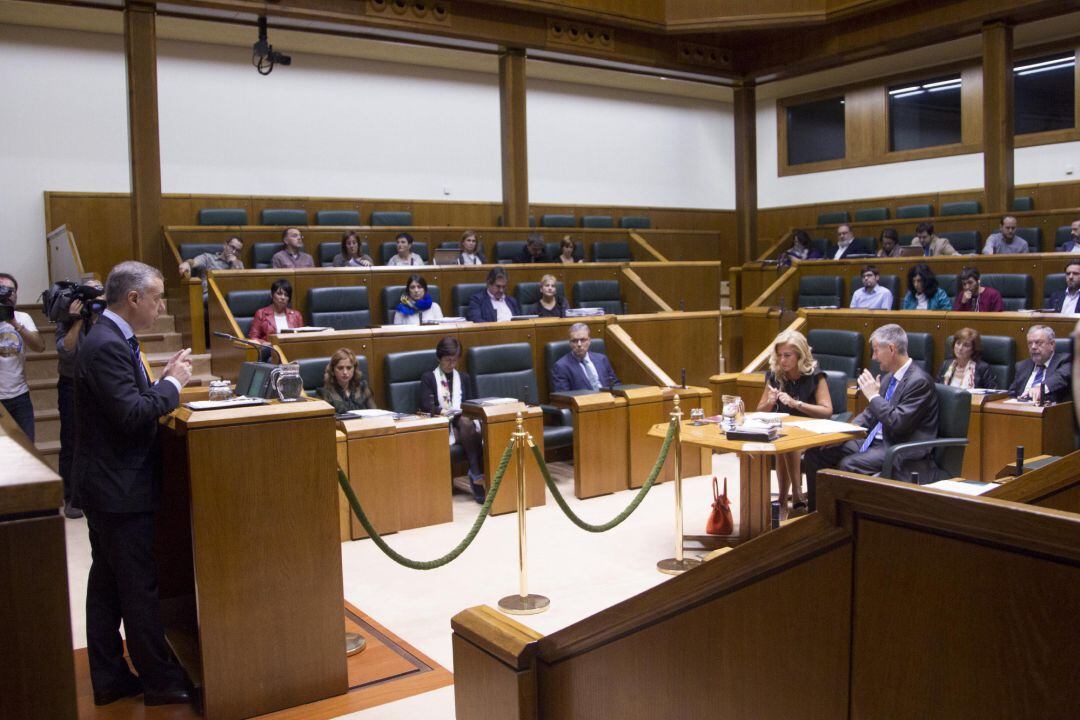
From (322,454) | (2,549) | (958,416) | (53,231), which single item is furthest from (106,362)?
(53,231)

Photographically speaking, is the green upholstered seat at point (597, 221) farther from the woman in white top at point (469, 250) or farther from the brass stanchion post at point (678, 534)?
the brass stanchion post at point (678, 534)

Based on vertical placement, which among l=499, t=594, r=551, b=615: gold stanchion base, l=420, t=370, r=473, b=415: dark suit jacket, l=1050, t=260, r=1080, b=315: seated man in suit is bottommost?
l=499, t=594, r=551, b=615: gold stanchion base

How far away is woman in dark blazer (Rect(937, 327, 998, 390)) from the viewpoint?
5746 mm

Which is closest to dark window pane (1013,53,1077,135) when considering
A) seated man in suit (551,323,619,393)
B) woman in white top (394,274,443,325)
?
seated man in suit (551,323,619,393)

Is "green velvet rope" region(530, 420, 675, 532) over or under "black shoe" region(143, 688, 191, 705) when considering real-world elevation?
over

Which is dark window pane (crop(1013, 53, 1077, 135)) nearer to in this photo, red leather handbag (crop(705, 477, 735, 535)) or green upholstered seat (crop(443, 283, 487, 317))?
green upholstered seat (crop(443, 283, 487, 317))

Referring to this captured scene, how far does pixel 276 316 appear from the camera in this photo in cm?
630

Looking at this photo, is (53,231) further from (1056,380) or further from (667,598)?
(667,598)

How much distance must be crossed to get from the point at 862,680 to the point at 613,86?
1302 centimetres

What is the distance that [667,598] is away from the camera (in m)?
1.39

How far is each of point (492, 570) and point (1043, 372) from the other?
333 centimetres

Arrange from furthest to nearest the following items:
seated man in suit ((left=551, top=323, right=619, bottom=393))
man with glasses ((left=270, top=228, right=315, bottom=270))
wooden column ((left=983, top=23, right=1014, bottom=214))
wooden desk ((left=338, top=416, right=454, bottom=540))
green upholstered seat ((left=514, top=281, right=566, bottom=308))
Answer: wooden column ((left=983, top=23, right=1014, bottom=214)) → man with glasses ((left=270, top=228, right=315, bottom=270)) → green upholstered seat ((left=514, top=281, right=566, bottom=308)) → seated man in suit ((left=551, top=323, right=619, bottom=393)) → wooden desk ((left=338, top=416, right=454, bottom=540))

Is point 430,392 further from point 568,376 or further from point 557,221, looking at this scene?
point 557,221

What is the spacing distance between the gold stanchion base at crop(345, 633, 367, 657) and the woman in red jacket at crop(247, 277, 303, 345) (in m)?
3.05
